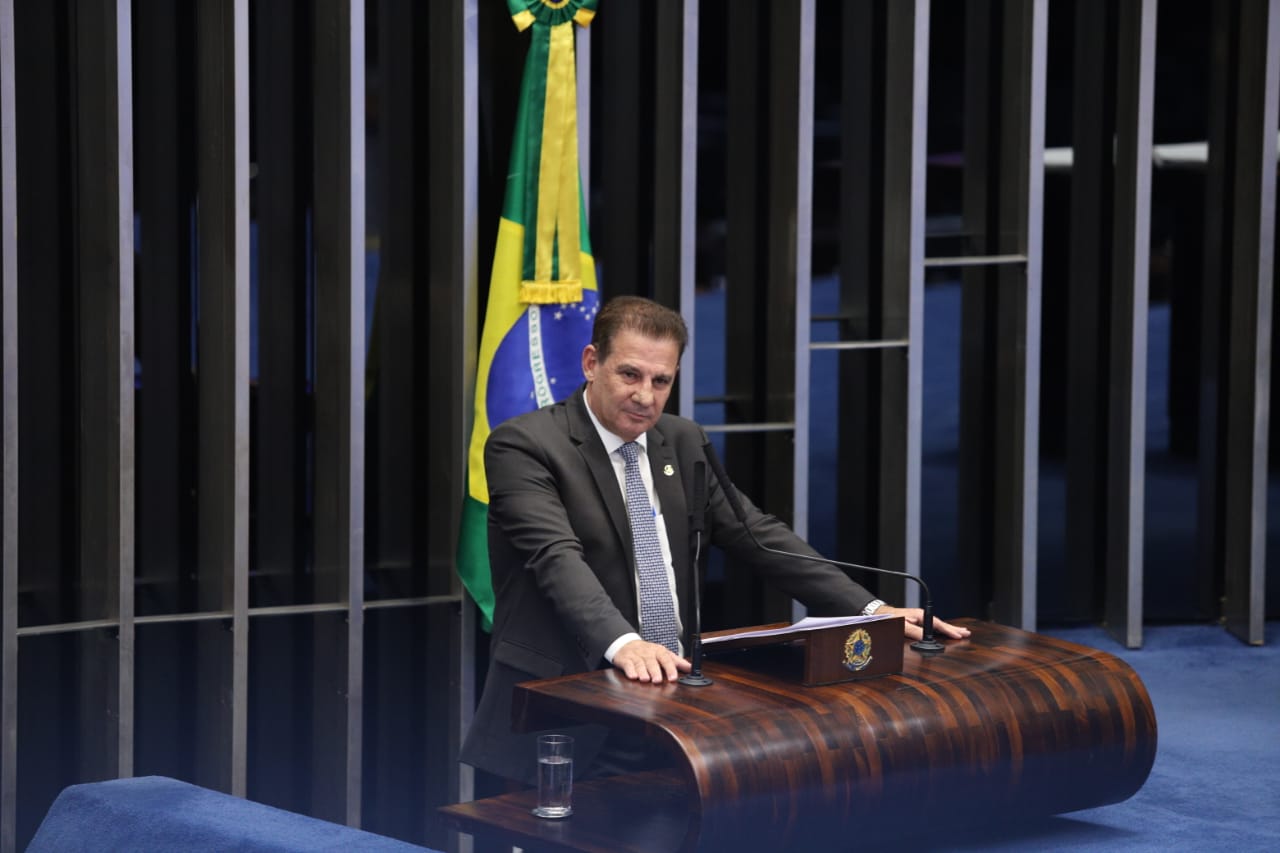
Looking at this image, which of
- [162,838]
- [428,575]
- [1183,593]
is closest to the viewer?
[162,838]

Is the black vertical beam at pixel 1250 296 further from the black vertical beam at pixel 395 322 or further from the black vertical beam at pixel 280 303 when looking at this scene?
the black vertical beam at pixel 280 303

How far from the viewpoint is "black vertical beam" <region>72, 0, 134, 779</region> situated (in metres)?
4.09

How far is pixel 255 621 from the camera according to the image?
4793 millimetres

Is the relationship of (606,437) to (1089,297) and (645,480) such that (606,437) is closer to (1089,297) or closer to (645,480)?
(645,480)

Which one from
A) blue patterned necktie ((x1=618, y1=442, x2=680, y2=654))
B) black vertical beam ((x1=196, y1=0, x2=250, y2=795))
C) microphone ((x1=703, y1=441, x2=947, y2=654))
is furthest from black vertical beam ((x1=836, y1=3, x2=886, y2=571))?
blue patterned necktie ((x1=618, y1=442, x2=680, y2=654))

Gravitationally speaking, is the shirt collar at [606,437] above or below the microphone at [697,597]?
above

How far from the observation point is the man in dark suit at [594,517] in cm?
306

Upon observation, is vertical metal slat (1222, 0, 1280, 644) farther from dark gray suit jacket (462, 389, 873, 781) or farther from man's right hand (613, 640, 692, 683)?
man's right hand (613, 640, 692, 683)

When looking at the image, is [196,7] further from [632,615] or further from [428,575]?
[632,615]

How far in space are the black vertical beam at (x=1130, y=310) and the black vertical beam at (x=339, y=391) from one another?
2.38m

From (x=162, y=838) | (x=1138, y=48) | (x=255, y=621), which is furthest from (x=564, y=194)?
(x=162, y=838)

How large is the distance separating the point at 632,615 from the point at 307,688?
1.98 meters

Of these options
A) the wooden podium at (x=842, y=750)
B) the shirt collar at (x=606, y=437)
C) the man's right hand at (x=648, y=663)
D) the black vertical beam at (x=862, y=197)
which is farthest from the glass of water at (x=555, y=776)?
the black vertical beam at (x=862, y=197)

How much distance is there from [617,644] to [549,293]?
69.0 inches
